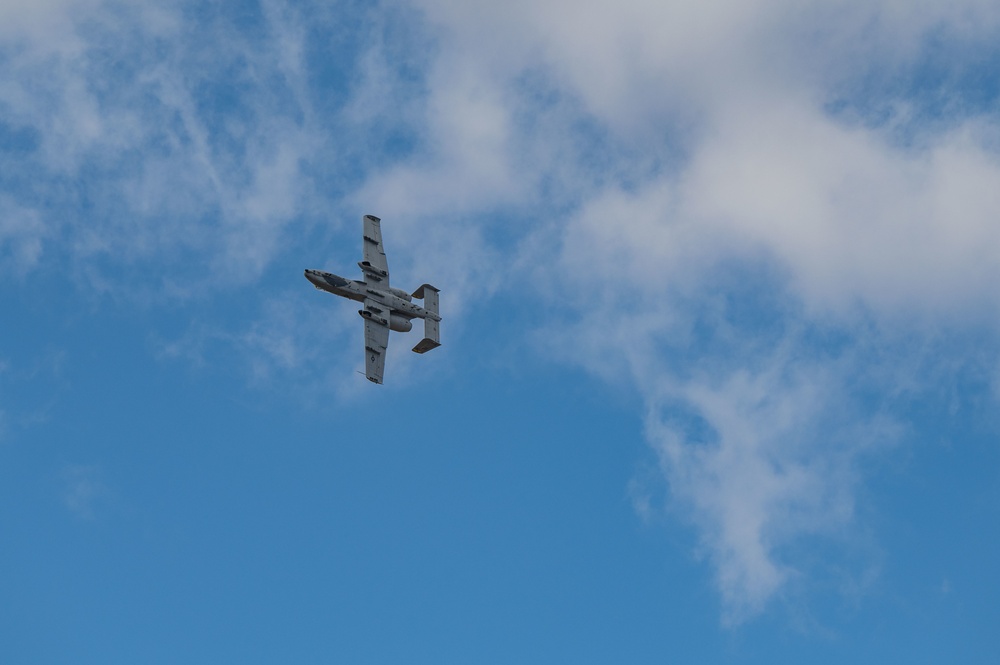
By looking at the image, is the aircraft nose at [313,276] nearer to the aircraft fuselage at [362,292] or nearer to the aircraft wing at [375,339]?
the aircraft fuselage at [362,292]

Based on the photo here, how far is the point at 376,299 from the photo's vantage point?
193m

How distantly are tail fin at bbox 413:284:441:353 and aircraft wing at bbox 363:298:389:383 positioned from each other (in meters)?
6.20

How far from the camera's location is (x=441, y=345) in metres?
198

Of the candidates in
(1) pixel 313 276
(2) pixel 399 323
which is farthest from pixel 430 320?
(1) pixel 313 276

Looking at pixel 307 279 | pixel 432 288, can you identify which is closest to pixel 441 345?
pixel 432 288

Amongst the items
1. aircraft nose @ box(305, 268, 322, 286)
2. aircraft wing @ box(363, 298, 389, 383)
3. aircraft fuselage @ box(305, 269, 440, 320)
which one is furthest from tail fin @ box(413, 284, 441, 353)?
aircraft nose @ box(305, 268, 322, 286)

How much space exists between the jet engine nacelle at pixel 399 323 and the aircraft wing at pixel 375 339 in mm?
872

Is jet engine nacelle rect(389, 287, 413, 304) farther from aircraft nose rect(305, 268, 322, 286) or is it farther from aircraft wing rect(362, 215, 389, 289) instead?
aircraft nose rect(305, 268, 322, 286)

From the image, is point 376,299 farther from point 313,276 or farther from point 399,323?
point 313,276

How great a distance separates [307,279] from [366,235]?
10079mm

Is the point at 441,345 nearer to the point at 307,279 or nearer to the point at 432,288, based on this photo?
the point at 432,288

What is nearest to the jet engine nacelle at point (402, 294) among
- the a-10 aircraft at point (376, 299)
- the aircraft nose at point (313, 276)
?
the a-10 aircraft at point (376, 299)

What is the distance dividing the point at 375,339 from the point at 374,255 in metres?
10.1

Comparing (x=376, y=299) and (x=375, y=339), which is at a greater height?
(x=376, y=299)
